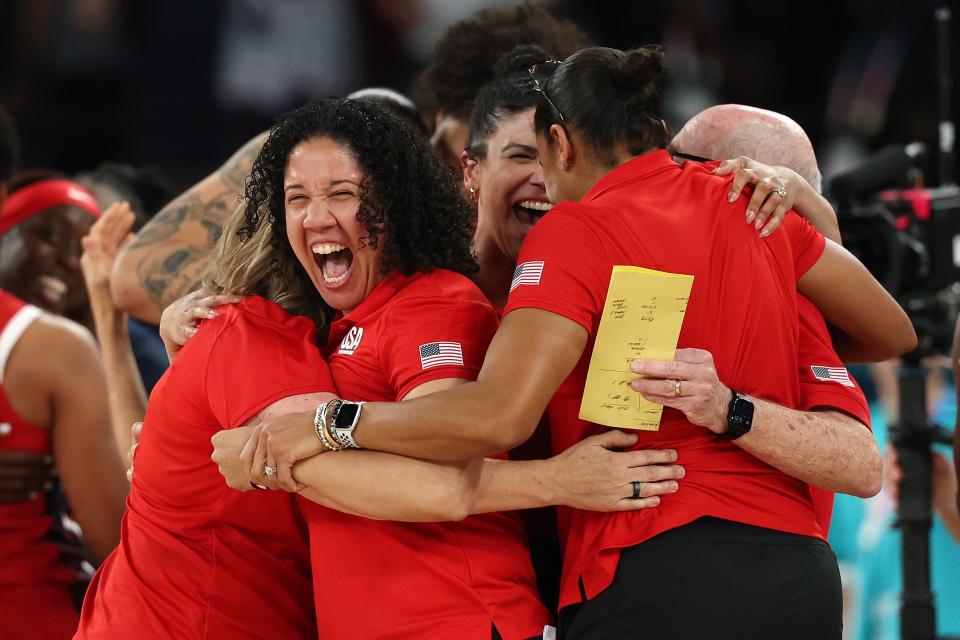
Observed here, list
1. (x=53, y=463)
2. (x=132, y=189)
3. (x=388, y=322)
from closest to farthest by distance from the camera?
1. (x=388, y=322)
2. (x=53, y=463)
3. (x=132, y=189)

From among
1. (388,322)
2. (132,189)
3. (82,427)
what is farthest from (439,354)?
(132,189)

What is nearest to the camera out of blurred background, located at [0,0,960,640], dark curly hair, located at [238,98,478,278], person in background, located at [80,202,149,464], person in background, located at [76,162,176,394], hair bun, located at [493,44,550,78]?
dark curly hair, located at [238,98,478,278]

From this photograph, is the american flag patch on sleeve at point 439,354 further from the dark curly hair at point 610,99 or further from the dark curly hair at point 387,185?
the dark curly hair at point 610,99

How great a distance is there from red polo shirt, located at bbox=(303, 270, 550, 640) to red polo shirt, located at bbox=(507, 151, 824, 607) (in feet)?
0.41

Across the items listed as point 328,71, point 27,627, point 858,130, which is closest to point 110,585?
point 27,627

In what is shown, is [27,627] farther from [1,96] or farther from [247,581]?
[1,96]

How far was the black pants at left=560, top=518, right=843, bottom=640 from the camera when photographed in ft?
6.72

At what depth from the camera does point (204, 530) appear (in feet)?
7.65

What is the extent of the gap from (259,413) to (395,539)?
0.32 metres

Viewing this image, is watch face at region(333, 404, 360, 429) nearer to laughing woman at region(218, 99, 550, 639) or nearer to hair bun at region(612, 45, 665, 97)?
laughing woman at region(218, 99, 550, 639)

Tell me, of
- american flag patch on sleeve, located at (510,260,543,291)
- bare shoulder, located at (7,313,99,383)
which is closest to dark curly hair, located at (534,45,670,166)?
american flag patch on sleeve, located at (510,260,543,291)

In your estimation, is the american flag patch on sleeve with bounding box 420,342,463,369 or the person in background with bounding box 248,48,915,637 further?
the american flag patch on sleeve with bounding box 420,342,463,369

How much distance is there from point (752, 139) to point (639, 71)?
53cm

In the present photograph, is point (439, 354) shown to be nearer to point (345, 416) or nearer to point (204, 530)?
point (345, 416)
